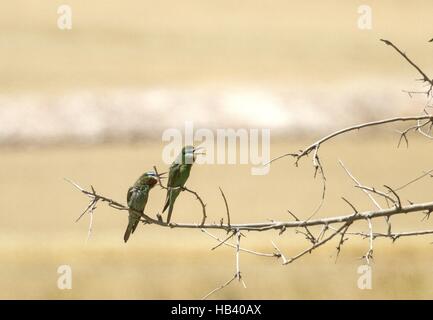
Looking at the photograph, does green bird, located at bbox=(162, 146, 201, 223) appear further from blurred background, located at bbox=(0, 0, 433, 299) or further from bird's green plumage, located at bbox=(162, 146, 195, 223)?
blurred background, located at bbox=(0, 0, 433, 299)

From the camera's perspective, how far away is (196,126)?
25.5 m

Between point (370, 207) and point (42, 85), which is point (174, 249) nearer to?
point (370, 207)

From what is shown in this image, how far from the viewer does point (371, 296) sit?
1438cm

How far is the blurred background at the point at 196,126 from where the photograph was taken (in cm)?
1593

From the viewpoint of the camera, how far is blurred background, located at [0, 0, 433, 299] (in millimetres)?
15930

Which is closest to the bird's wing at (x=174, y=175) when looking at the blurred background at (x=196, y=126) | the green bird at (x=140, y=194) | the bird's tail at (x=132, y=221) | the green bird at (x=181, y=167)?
the green bird at (x=181, y=167)

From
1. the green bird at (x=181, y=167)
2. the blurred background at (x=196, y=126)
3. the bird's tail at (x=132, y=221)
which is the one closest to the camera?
the bird's tail at (x=132, y=221)

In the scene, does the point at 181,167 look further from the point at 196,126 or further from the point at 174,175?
the point at 196,126

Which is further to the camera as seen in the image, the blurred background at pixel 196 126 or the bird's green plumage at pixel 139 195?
the blurred background at pixel 196 126

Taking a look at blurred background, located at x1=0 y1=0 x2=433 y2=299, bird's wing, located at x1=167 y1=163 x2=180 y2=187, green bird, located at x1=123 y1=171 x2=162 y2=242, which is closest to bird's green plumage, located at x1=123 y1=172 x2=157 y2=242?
green bird, located at x1=123 y1=171 x2=162 y2=242

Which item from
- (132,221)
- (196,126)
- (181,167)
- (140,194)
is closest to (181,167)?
(181,167)

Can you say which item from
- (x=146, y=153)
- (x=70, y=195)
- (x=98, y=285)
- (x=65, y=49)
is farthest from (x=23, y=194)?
(x=65, y=49)

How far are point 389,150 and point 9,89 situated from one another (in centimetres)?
832

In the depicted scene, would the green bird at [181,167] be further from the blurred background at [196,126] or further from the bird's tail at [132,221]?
the blurred background at [196,126]
